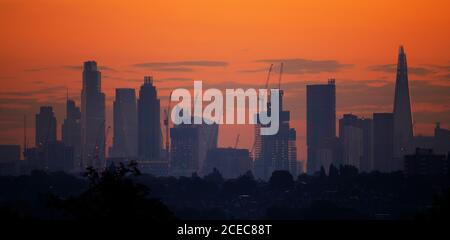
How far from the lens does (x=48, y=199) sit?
261ft
